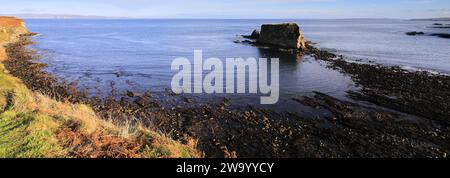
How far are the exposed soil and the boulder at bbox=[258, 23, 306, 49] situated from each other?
36.7 metres

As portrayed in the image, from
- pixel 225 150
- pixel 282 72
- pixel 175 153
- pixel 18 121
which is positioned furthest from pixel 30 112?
pixel 282 72

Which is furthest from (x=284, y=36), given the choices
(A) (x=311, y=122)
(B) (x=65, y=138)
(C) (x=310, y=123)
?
(B) (x=65, y=138)

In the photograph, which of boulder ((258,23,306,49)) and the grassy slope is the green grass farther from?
boulder ((258,23,306,49))

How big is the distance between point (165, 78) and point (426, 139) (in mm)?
23607

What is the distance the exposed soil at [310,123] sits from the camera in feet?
54.3

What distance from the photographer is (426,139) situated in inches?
707

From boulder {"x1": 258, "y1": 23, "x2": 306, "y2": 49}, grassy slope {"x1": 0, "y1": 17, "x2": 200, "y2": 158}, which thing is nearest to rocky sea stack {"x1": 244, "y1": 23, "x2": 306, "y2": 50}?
boulder {"x1": 258, "y1": 23, "x2": 306, "y2": 49}

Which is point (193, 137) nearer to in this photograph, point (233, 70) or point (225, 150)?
point (225, 150)

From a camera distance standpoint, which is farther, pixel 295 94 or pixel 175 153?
pixel 295 94

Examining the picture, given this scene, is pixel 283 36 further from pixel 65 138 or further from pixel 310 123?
pixel 65 138

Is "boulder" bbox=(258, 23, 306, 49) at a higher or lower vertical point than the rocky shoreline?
higher

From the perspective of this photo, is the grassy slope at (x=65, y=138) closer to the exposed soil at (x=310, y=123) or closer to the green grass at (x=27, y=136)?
the green grass at (x=27, y=136)

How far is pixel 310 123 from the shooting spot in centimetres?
2033

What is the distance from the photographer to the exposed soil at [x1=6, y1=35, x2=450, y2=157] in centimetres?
1656
